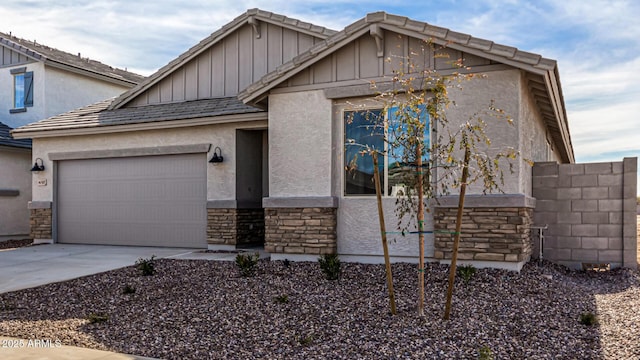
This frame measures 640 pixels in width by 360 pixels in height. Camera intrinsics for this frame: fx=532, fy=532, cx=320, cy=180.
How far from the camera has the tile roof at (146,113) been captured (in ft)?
40.1

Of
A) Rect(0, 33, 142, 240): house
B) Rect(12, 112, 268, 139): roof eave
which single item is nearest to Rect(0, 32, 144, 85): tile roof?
Rect(0, 33, 142, 240): house

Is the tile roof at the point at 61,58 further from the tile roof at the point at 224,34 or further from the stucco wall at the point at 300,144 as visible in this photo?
the stucco wall at the point at 300,144

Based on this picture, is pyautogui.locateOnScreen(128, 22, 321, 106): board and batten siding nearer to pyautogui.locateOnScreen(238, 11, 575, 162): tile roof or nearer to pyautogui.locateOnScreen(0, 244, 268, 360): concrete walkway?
pyautogui.locateOnScreen(238, 11, 575, 162): tile roof

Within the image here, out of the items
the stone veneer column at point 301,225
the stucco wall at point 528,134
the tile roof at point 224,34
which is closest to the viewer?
the stucco wall at point 528,134

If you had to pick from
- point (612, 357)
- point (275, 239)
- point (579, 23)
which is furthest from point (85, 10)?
point (612, 357)

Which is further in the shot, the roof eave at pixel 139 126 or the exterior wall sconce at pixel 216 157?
the exterior wall sconce at pixel 216 157

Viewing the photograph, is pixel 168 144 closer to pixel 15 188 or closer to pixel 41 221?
pixel 41 221

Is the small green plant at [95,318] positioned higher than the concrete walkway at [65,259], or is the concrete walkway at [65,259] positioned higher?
the concrete walkway at [65,259]

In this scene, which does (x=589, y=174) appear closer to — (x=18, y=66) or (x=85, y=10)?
(x=85, y=10)

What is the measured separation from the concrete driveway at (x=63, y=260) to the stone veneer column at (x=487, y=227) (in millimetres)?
4487

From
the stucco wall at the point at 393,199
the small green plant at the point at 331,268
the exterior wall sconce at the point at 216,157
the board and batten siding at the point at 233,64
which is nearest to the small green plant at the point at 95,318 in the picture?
the small green plant at the point at 331,268

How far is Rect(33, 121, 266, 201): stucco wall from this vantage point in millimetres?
12086

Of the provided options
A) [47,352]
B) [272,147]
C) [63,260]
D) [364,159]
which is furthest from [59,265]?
[364,159]

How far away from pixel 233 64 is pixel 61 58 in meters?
8.14
